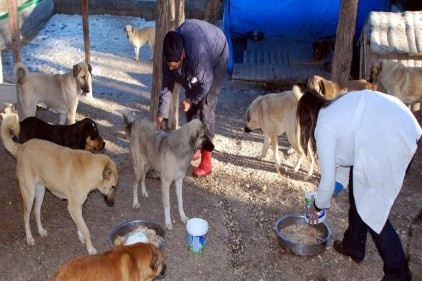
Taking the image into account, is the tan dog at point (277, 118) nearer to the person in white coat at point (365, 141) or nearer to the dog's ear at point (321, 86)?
the dog's ear at point (321, 86)

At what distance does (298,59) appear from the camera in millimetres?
11875

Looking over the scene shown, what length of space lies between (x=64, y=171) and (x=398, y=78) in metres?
5.67

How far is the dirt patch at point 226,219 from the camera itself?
515 cm

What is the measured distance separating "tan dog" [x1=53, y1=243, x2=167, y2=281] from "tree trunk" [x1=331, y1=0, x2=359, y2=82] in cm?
557

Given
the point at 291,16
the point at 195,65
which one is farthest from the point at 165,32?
the point at 291,16

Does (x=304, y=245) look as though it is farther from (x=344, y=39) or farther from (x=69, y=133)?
(x=344, y=39)

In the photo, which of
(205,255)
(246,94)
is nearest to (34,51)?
(246,94)

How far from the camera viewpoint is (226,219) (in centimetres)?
606

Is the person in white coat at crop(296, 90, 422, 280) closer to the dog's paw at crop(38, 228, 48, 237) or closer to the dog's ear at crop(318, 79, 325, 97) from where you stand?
the dog's paw at crop(38, 228, 48, 237)

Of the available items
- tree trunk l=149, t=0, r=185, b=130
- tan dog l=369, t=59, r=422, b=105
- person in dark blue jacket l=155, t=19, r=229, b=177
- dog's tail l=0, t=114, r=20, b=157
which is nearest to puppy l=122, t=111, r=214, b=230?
person in dark blue jacket l=155, t=19, r=229, b=177

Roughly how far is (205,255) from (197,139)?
1.22 metres

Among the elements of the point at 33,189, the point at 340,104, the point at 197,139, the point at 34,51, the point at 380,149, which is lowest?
the point at 34,51

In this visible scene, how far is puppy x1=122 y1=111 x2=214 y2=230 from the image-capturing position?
217 inches

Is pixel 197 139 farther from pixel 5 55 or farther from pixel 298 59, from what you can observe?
pixel 5 55
